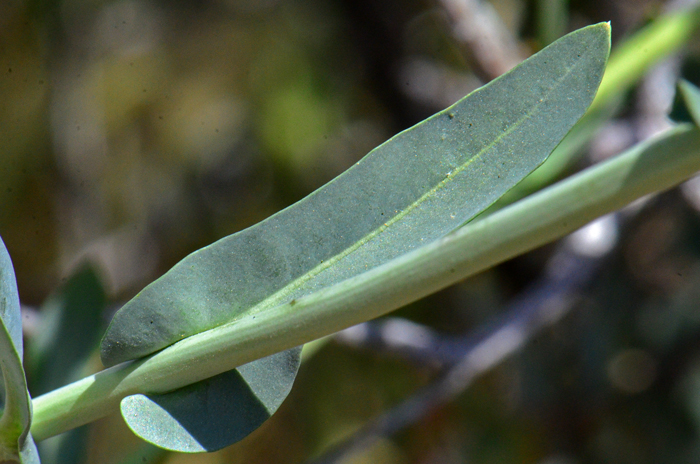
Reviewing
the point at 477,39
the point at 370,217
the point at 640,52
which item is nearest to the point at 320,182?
the point at 477,39

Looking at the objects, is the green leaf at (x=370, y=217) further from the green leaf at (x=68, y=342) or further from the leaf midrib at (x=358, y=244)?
the green leaf at (x=68, y=342)

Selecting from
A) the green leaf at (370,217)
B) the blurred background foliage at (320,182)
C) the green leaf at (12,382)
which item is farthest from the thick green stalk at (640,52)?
the green leaf at (12,382)

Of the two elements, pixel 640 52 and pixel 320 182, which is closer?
pixel 640 52

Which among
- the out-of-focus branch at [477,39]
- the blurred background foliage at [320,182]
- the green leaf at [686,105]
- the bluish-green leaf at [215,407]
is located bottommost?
the blurred background foliage at [320,182]

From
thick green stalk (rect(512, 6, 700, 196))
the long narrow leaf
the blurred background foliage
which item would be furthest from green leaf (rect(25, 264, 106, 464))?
thick green stalk (rect(512, 6, 700, 196))

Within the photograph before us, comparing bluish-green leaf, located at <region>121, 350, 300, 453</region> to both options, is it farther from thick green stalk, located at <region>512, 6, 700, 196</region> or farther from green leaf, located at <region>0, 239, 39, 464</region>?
thick green stalk, located at <region>512, 6, 700, 196</region>

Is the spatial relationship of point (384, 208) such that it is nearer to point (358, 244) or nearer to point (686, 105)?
point (358, 244)
